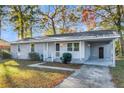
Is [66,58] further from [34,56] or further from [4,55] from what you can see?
[4,55]

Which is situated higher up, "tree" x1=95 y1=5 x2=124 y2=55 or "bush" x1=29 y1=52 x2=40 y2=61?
"tree" x1=95 y1=5 x2=124 y2=55

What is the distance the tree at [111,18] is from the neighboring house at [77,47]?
3.02 ft

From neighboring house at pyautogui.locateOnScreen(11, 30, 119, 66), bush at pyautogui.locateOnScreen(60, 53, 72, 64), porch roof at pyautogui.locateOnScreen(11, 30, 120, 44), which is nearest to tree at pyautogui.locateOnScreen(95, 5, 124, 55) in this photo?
neighboring house at pyautogui.locateOnScreen(11, 30, 119, 66)

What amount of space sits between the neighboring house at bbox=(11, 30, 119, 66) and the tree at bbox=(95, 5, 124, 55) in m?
0.92

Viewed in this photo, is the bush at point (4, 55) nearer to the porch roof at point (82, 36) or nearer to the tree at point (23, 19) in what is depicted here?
the tree at point (23, 19)

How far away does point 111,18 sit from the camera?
12969 millimetres

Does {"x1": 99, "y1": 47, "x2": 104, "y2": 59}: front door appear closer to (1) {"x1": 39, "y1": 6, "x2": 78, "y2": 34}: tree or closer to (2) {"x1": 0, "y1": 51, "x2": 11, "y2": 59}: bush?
(1) {"x1": 39, "y1": 6, "x2": 78, "y2": 34}: tree

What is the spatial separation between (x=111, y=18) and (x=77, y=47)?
139 inches

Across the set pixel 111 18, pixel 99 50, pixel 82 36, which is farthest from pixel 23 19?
pixel 111 18

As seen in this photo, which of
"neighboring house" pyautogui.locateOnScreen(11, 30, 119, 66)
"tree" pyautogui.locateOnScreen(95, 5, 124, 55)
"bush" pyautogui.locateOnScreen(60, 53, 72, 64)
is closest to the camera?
"neighboring house" pyautogui.locateOnScreen(11, 30, 119, 66)

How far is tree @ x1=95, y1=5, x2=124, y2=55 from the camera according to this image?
1161 cm

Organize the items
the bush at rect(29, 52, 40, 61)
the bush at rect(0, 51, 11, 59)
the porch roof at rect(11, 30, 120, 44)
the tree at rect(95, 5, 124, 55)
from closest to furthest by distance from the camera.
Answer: the porch roof at rect(11, 30, 120, 44), the tree at rect(95, 5, 124, 55), the bush at rect(0, 51, 11, 59), the bush at rect(29, 52, 40, 61)

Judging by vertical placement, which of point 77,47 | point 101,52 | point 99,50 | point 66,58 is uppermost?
point 77,47
